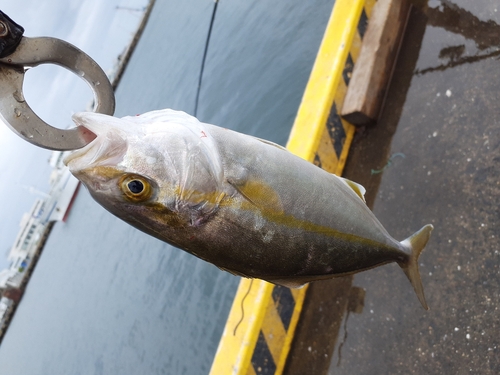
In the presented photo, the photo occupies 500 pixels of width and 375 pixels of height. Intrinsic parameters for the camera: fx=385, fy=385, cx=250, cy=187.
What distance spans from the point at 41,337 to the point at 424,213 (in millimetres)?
16042

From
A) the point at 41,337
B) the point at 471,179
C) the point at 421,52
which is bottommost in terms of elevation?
the point at 41,337

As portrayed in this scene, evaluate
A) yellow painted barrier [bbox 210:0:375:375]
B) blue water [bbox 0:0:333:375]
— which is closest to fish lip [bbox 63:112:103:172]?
yellow painted barrier [bbox 210:0:375:375]

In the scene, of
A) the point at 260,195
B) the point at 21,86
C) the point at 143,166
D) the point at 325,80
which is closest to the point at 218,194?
the point at 260,195

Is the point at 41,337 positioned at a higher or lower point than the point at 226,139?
lower

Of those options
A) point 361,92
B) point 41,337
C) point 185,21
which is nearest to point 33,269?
point 41,337

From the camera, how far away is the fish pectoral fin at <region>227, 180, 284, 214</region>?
1.49 metres

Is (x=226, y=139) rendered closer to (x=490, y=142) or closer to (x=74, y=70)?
(x=74, y=70)

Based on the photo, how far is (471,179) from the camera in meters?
2.71

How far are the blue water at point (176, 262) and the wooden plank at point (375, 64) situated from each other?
9.02ft

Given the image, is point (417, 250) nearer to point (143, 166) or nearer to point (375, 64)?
point (143, 166)

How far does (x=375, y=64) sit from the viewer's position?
3.27 meters

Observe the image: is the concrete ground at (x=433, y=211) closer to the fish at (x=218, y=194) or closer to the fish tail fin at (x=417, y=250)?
the fish tail fin at (x=417, y=250)

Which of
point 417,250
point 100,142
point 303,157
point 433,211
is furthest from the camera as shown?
point 303,157

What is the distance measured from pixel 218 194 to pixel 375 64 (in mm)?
2415
